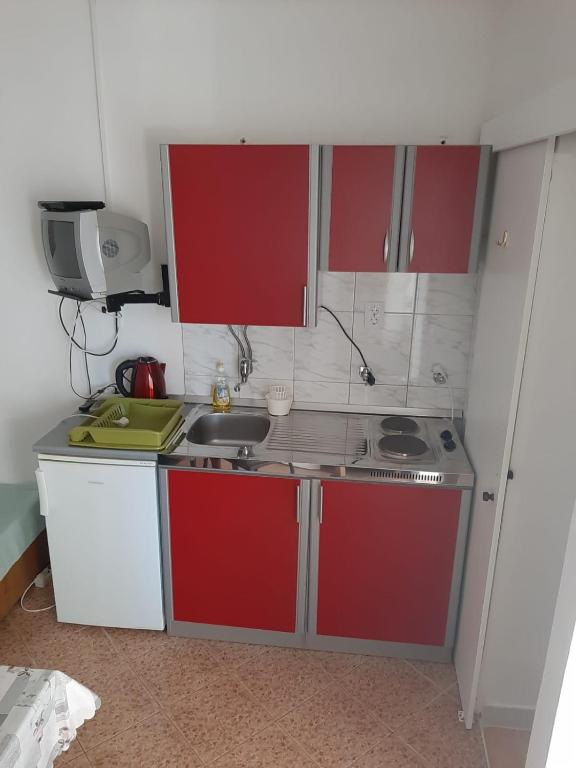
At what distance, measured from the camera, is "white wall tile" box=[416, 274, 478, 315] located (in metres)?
2.59

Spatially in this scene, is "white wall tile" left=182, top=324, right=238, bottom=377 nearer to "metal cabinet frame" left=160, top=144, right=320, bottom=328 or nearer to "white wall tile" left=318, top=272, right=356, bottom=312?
"metal cabinet frame" left=160, top=144, right=320, bottom=328

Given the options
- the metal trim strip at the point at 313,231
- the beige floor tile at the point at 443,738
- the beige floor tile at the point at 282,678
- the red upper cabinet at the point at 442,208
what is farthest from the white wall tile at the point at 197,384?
the beige floor tile at the point at 443,738

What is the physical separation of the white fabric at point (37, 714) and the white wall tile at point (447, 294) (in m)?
1.92

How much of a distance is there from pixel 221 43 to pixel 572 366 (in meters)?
1.87

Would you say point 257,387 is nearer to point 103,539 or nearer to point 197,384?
point 197,384

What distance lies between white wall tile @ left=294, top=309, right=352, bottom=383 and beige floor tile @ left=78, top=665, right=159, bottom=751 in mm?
1443

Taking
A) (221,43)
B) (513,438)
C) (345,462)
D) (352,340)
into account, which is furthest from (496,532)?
(221,43)

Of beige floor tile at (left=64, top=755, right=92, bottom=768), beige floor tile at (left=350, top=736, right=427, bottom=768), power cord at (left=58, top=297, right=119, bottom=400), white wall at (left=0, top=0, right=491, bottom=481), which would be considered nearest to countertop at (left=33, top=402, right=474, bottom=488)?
power cord at (left=58, top=297, right=119, bottom=400)

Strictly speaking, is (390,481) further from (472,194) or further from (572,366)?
(472,194)

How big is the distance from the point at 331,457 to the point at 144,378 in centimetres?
96

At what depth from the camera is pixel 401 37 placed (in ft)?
7.88

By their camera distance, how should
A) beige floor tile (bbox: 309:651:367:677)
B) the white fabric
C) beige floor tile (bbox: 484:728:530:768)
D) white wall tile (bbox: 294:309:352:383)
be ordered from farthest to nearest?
white wall tile (bbox: 294:309:352:383) < beige floor tile (bbox: 309:651:367:677) < beige floor tile (bbox: 484:728:530:768) < the white fabric

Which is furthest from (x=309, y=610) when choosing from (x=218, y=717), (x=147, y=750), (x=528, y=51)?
(x=528, y=51)

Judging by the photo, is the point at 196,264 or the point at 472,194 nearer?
the point at 472,194
